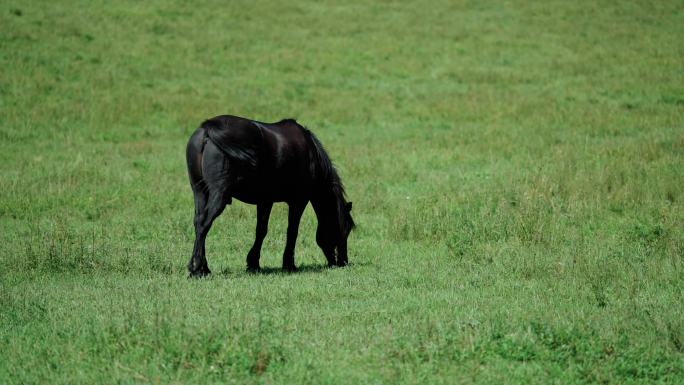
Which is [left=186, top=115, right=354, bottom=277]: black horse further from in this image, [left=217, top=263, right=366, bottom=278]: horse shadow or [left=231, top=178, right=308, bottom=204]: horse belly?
[left=217, top=263, right=366, bottom=278]: horse shadow

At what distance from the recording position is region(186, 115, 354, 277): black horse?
9445 millimetres

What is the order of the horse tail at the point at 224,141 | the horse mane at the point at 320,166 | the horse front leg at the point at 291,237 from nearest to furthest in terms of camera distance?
the horse tail at the point at 224,141 → the horse front leg at the point at 291,237 → the horse mane at the point at 320,166

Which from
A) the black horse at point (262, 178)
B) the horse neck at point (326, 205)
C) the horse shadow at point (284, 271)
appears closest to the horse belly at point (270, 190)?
the black horse at point (262, 178)

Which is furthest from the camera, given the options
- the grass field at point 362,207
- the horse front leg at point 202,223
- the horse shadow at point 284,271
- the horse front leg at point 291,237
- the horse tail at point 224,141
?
the horse front leg at point 291,237

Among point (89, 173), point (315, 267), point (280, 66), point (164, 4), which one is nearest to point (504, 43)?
point (280, 66)

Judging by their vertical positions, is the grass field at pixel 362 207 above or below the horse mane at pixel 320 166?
below

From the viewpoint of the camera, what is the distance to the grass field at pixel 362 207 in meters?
6.33

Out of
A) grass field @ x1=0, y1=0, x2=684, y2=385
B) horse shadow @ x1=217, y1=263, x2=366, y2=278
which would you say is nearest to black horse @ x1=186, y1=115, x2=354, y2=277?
A: horse shadow @ x1=217, y1=263, x2=366, y2=278

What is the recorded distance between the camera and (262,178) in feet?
32.9

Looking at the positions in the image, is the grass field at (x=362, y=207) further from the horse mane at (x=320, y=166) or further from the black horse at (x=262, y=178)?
the horse mane at (x=320, y=166)

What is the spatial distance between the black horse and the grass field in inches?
20.2

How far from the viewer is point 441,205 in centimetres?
1348

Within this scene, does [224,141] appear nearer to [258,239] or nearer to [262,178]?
[262,178]

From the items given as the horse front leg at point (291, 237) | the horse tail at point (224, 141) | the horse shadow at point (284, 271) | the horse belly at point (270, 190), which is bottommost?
the horse shadow at point (284, 271)
